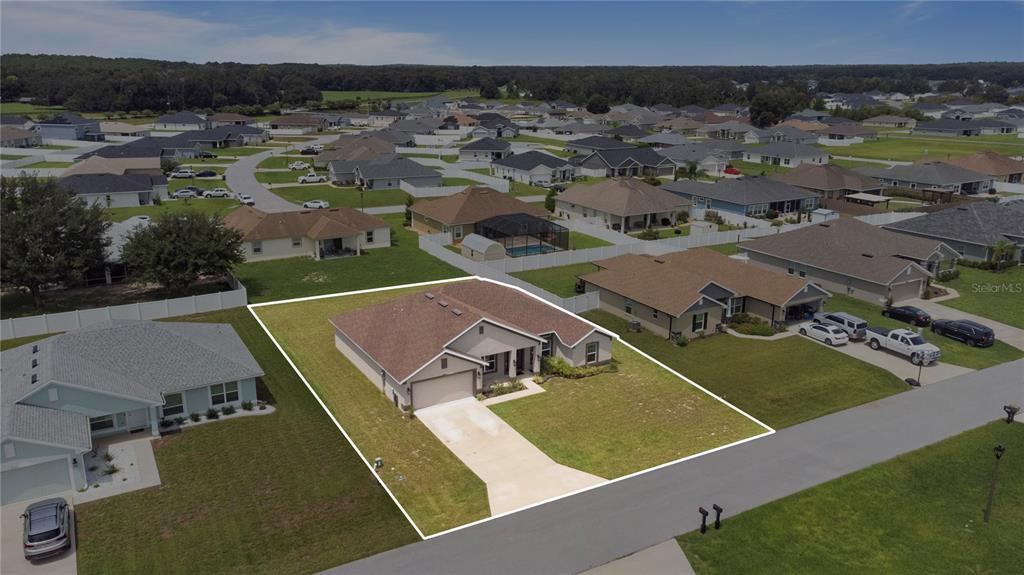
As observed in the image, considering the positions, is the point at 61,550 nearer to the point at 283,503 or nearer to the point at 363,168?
the point at 283,503

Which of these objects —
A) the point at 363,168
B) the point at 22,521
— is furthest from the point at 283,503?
the point at 363,168

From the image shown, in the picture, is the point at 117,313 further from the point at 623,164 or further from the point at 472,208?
the point at 623,164

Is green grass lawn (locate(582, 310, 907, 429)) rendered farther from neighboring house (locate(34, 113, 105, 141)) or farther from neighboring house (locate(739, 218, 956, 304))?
neighboring house (locate(34, 113, 105, 141))

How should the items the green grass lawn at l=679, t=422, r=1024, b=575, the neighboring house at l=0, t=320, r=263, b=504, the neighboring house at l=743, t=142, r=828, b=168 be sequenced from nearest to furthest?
the green grass lawn at l=679, t=422, r=1024, b=575 < the neighboring house at l=0, t=320, r=263, b=504 < the neighboring house at l=743, t=142, r=828, b=168

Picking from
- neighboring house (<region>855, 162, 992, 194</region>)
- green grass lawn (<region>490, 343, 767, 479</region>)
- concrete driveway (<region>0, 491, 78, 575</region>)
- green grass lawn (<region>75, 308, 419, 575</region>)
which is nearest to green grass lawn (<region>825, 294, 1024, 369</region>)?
green grass lawn (<region>490, 343, 767, 479</region>)

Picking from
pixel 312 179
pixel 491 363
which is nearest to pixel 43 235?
pixel 491 363

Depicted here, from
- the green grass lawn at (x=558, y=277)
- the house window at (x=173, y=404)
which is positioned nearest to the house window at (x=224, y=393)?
the house window at (x=173, y=404)
